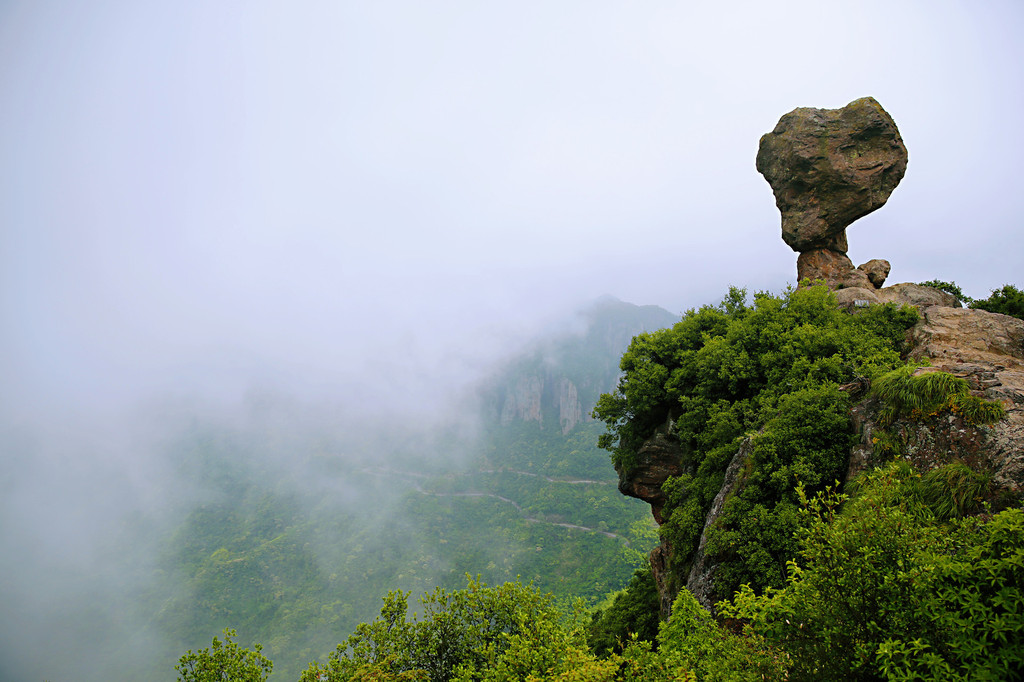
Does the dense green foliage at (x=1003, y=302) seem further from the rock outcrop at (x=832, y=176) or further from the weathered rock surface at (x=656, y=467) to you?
the weathered rock surface at (x=656, y=467)

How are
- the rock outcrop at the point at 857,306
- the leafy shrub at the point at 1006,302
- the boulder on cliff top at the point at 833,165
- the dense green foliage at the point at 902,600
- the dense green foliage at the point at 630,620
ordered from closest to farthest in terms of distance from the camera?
the dense green foliage at the point at 902,600 < the rock outcrop at the point at 857,306 < the leafy shrub at the point at 1006,302 < the dense green foliage at the point at 630,620 < the boulder on cliff top at the point at 833,165

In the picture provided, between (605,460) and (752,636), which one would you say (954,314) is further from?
(605,460)

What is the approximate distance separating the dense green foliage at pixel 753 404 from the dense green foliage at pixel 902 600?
22.8ft

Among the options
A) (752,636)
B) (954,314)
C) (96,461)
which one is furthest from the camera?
(96,461)

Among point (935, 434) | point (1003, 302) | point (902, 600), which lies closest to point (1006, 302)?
point (1003, 302)

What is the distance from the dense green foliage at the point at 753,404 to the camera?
1530 centimetres

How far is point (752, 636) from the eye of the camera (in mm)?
9516

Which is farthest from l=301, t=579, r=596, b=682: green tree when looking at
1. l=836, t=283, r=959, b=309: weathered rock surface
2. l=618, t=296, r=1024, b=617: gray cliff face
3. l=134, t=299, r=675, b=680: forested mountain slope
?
l=134, t=299, r=675, b=680: forested mountain slope

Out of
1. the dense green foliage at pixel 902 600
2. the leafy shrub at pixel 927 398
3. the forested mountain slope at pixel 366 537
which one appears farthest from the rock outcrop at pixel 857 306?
the forested mountain slope at pixel 366 537

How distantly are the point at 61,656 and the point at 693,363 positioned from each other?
493ft

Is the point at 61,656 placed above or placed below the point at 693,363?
below

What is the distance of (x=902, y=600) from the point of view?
6770 millimetres

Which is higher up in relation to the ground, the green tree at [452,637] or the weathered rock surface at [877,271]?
the weathered rock surface at [877,271]

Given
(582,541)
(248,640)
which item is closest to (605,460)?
(582,541)
